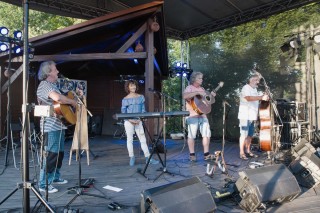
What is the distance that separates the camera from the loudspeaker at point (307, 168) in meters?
3.96

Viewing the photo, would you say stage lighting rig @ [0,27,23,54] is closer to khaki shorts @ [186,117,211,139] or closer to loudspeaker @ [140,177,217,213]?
loudspeaker @ [140,177,217,213]

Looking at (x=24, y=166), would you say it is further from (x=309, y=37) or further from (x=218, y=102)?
(x=218, y=102)

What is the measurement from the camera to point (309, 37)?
20.8ft

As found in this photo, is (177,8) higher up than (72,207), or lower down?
higher up

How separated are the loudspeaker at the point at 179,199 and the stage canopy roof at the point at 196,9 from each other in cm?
707

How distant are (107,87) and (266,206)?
9.19 metres

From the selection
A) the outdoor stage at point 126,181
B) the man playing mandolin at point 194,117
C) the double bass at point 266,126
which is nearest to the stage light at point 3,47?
the outdoor stage at point 126,181

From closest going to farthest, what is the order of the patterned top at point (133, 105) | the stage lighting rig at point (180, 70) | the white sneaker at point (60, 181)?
the white sneaker at point (60, 181) < the patterned top at point (133, 105) < the stage lighting rig at point (180, 70)

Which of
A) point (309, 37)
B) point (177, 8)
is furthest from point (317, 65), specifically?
point (177, 8)

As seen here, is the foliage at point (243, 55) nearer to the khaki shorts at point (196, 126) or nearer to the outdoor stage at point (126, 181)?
the khaki shorts at point (196, 126)

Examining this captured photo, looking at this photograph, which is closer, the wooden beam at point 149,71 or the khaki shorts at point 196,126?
the khaki shorts at point 196,126

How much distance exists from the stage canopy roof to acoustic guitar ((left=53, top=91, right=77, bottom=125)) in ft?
17.7

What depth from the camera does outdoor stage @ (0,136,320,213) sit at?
3258 mm

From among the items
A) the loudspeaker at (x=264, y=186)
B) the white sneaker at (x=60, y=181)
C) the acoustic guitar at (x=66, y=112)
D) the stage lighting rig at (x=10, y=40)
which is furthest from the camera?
the stage lighting rig at (x=10, y=40)
